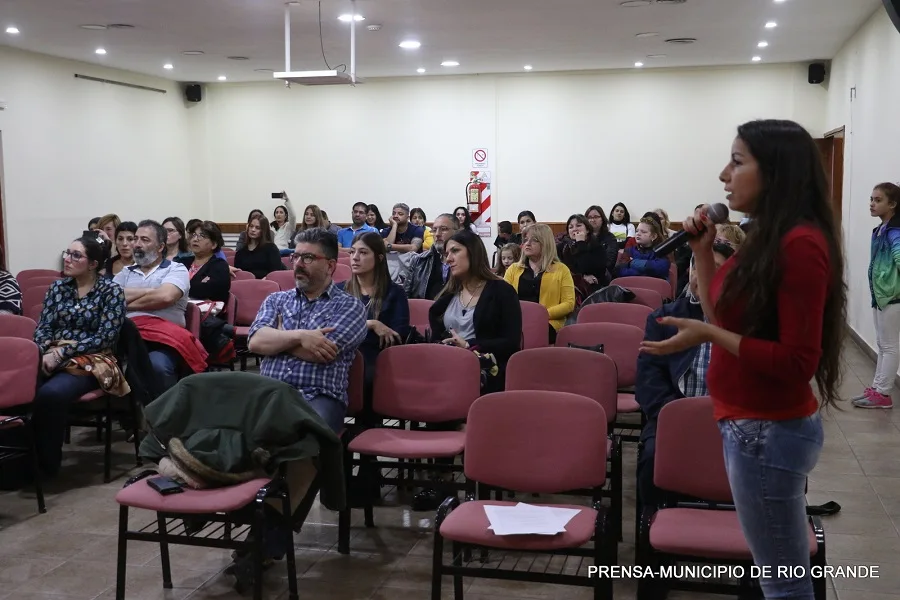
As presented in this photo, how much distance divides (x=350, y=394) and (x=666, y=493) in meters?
1.54

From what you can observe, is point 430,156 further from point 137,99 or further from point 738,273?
point 738,273

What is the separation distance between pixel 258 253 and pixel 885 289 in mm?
5316

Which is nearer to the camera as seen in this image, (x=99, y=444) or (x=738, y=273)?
(x=738, y=273)

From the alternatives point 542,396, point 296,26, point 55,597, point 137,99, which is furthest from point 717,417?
point 137,99

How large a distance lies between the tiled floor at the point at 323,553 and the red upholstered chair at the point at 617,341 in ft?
1.79

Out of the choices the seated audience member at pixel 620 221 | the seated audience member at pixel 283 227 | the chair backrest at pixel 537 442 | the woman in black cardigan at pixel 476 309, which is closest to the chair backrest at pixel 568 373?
the woman in black cardigan at pixel 476 309

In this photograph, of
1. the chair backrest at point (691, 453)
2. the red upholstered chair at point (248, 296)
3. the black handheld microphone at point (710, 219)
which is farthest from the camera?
the red upholstered chair at point (248, 296)

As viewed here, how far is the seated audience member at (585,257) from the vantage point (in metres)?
7.20

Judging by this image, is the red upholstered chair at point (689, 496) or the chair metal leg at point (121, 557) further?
the chair metal leg at point (121, 557)

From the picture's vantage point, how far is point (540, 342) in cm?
536

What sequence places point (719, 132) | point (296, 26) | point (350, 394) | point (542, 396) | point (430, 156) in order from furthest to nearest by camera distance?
1. point (430, 156)
2. point (719, 132)
3. point (296, 26)
4. point (350, 394)
5. point (542, 396)

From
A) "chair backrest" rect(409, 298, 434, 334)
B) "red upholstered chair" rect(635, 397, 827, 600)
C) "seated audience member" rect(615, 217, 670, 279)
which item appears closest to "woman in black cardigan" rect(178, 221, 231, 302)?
"chair backrest" rect(409, 298, 434, 334)

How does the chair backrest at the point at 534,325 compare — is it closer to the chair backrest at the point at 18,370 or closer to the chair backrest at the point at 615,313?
the chair backrest at the point at 615,313

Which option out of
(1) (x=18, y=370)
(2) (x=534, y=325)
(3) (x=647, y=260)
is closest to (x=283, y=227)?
(3) (x=647, y=260)
